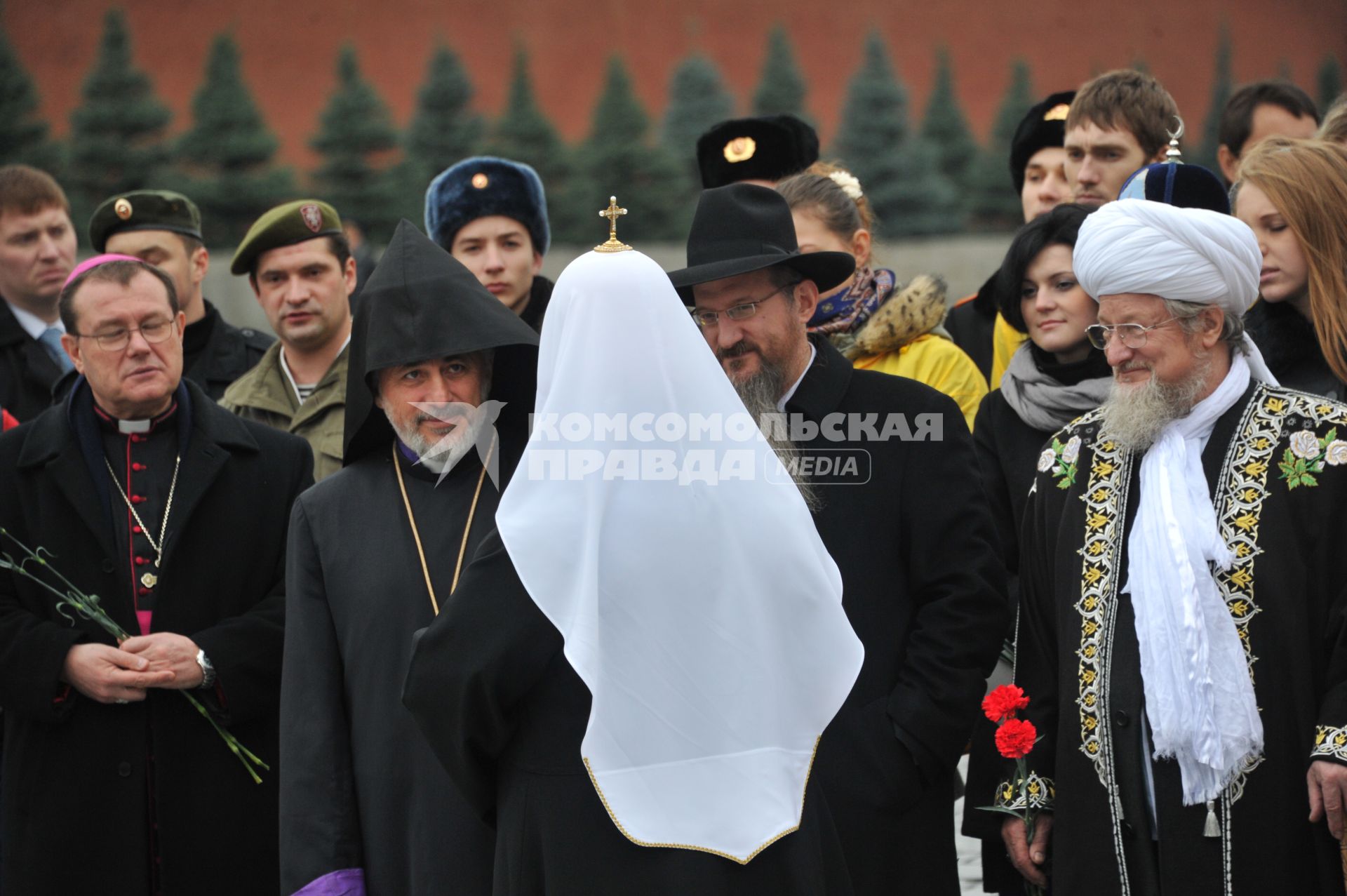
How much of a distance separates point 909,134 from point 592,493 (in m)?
16.7

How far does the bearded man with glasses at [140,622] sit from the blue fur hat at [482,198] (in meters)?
Result: 1.58

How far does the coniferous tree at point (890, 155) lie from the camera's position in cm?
A: 1880

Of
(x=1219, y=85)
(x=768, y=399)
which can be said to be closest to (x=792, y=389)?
(x=768, y=399)

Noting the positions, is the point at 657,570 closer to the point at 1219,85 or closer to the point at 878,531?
the point at 878,531

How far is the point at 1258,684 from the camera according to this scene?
12.3ft

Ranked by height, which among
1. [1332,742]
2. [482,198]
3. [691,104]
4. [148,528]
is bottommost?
[1332,742]

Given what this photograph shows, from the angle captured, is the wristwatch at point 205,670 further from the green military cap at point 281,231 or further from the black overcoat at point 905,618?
the green military cap at point 281,231

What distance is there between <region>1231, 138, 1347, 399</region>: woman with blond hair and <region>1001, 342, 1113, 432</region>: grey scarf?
1.70ft

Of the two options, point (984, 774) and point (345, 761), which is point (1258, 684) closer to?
point (984, 774)

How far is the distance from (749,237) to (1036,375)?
4.03 ft

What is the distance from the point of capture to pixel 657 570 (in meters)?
3.15

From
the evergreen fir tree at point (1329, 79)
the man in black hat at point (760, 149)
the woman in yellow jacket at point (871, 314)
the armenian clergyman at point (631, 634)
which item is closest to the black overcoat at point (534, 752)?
the armenian clergyman at point (631, 634)

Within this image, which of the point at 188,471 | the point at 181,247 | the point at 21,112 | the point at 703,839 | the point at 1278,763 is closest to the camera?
the point at 703,839

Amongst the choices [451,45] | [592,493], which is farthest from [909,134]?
[592,493]
